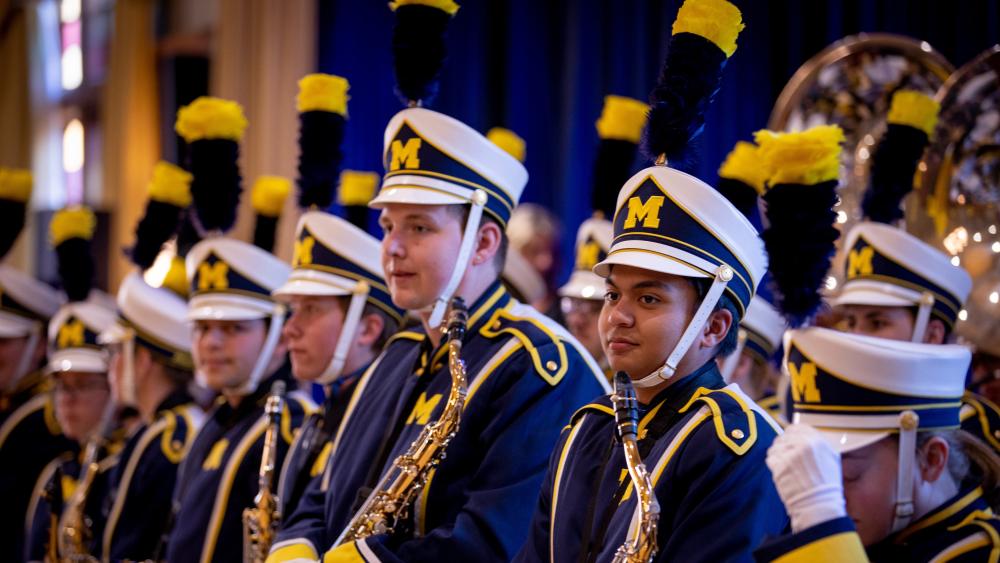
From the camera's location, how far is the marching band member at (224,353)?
4.03 meters

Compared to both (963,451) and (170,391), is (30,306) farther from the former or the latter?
(963,451)

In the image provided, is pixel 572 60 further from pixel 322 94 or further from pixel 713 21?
pixel 713 21

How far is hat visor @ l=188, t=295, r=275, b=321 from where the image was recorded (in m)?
4.33

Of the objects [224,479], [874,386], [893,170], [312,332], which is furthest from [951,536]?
[224,479]

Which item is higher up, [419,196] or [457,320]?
[419,196]

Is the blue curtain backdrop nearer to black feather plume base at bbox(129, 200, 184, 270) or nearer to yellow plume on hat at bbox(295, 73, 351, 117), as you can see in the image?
yellow plume on hat at bbox(295, 73, 351, 117)

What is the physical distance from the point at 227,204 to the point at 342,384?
3.52 feet

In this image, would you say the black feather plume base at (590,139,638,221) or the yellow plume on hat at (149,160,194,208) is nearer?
the black feather plume base at (590,139,638,221)

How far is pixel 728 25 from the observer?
2.61m

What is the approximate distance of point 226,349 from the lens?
4.33 m

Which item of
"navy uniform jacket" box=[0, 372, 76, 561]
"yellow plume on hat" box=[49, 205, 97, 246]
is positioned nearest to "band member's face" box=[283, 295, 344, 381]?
"yellow plume on hat" box=[49, 205, 97, 246]

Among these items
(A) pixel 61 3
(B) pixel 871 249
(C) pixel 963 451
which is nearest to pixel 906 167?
(B) pixel 871 249

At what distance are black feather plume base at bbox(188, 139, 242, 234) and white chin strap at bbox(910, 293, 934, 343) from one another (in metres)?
2.47

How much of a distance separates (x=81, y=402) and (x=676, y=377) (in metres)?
3.61
